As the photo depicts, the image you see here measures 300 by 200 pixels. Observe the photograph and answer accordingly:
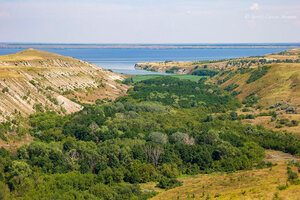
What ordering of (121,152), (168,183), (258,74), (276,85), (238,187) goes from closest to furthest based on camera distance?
(238,187), (168,183), (121,152), (276,85), (258,74)

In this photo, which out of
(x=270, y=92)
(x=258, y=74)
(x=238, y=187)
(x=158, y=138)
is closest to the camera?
(x=238, y=187)

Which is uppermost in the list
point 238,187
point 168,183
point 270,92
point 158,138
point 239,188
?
point 270,92

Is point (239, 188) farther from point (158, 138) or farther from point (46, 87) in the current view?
point (46, 87)

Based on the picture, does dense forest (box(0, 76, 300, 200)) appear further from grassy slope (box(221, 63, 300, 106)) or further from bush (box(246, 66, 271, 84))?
bush (box(246, 66, 271, 84))

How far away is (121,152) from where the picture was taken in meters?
58.7

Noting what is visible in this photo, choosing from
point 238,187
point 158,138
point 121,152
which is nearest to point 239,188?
point 238,187

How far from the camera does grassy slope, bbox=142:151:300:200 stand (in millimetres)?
37875

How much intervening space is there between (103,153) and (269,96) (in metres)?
78.4

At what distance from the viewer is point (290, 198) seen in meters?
35.0

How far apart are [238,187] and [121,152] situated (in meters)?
22.8

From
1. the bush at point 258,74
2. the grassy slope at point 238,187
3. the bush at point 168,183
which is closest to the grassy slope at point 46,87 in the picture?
the bush at point 168,183

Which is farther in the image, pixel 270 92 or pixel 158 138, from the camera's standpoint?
pixel 270 92

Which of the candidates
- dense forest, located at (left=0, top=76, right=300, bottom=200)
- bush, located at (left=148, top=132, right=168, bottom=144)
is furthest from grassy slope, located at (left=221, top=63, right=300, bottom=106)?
bush, located at (left=148, top=132, right=168, bottom=144)

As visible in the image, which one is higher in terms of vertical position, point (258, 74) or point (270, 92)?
point (258, 74)
